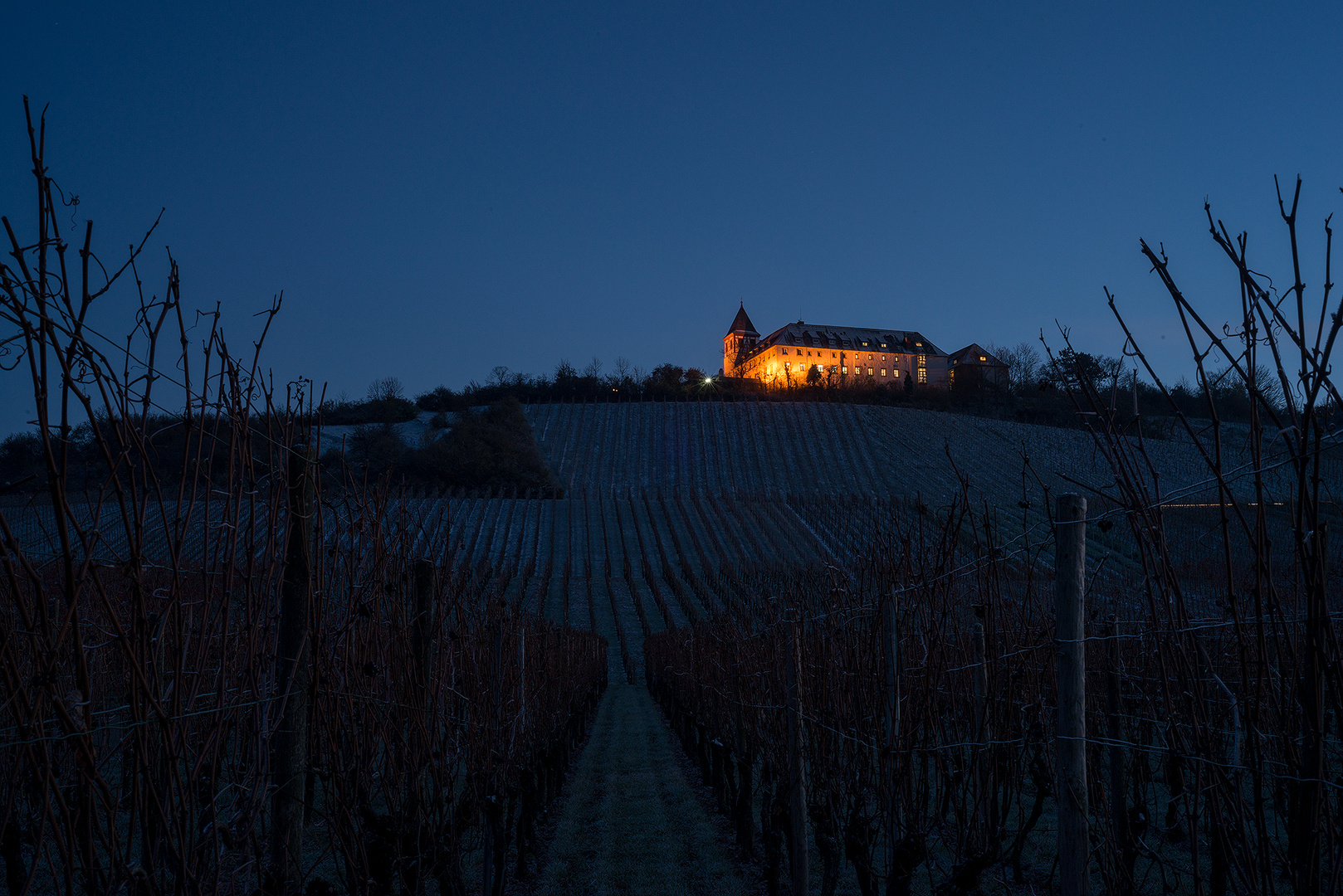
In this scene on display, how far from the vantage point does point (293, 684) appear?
226 cm

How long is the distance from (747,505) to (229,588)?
30.2 m

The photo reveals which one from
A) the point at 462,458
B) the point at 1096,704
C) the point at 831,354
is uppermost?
the point at 831,354

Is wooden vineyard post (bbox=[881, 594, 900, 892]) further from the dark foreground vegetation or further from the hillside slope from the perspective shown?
the hillside slope

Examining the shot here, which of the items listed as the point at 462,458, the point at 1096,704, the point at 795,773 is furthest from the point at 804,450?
the point at 795,773

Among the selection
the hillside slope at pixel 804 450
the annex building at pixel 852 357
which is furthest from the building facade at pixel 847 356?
the hillside slope at pixel 804 450

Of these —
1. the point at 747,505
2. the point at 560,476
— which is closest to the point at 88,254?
the point at 747,505

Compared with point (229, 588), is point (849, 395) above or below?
above

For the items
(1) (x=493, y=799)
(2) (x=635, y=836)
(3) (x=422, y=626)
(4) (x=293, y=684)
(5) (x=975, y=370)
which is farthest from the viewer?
(5) (x=975, y=370)

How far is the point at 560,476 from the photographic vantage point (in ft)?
124

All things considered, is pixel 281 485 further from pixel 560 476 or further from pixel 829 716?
pixel 560 476

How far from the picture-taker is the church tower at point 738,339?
80750 millimetres

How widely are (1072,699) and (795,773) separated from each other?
6.14ft

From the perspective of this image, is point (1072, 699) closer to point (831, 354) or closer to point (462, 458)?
point (462, 458)

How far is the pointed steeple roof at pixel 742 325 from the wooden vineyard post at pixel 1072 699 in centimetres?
8095
